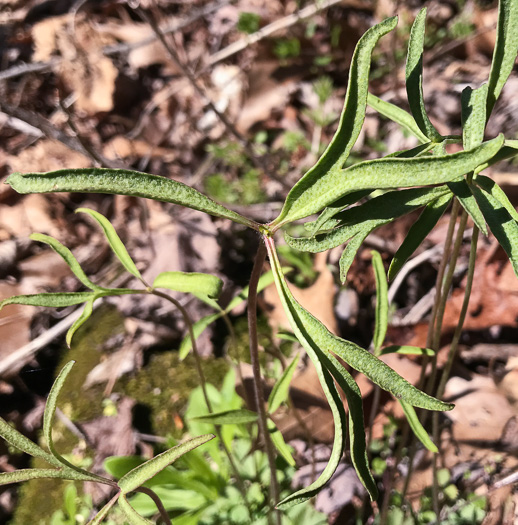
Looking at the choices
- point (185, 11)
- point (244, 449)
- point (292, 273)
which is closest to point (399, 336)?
point (292, 273)

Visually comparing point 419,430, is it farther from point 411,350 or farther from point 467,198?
point 467,198

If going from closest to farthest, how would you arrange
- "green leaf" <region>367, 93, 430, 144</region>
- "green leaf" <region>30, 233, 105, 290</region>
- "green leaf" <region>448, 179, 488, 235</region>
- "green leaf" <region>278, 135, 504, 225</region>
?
"green leaf" <region>278, 135, 504, 225</region> < "green leaf" <region>448, 179, 488, 235</region> < "green leaf" <region>367, 93, 430, 144</region> < "green leaf" <region>30, 233, 105, 290</region>

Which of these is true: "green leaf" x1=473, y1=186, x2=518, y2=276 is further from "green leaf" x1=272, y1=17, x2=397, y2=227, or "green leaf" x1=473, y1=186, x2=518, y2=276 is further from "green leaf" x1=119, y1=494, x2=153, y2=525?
"green leaf" x1=119, y1=494, x2=153, y2=525

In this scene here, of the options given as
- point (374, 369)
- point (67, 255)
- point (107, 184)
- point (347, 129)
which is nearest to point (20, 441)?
point (67, 255)

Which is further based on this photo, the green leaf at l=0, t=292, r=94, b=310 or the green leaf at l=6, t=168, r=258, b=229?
the green leaf at l=0, t=292, r=94, b=310

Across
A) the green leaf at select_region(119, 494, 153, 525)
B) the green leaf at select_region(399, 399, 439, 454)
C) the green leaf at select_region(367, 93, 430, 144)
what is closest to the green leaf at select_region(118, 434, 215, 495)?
the green leaf at select_region(119, 494, 153, 525)
